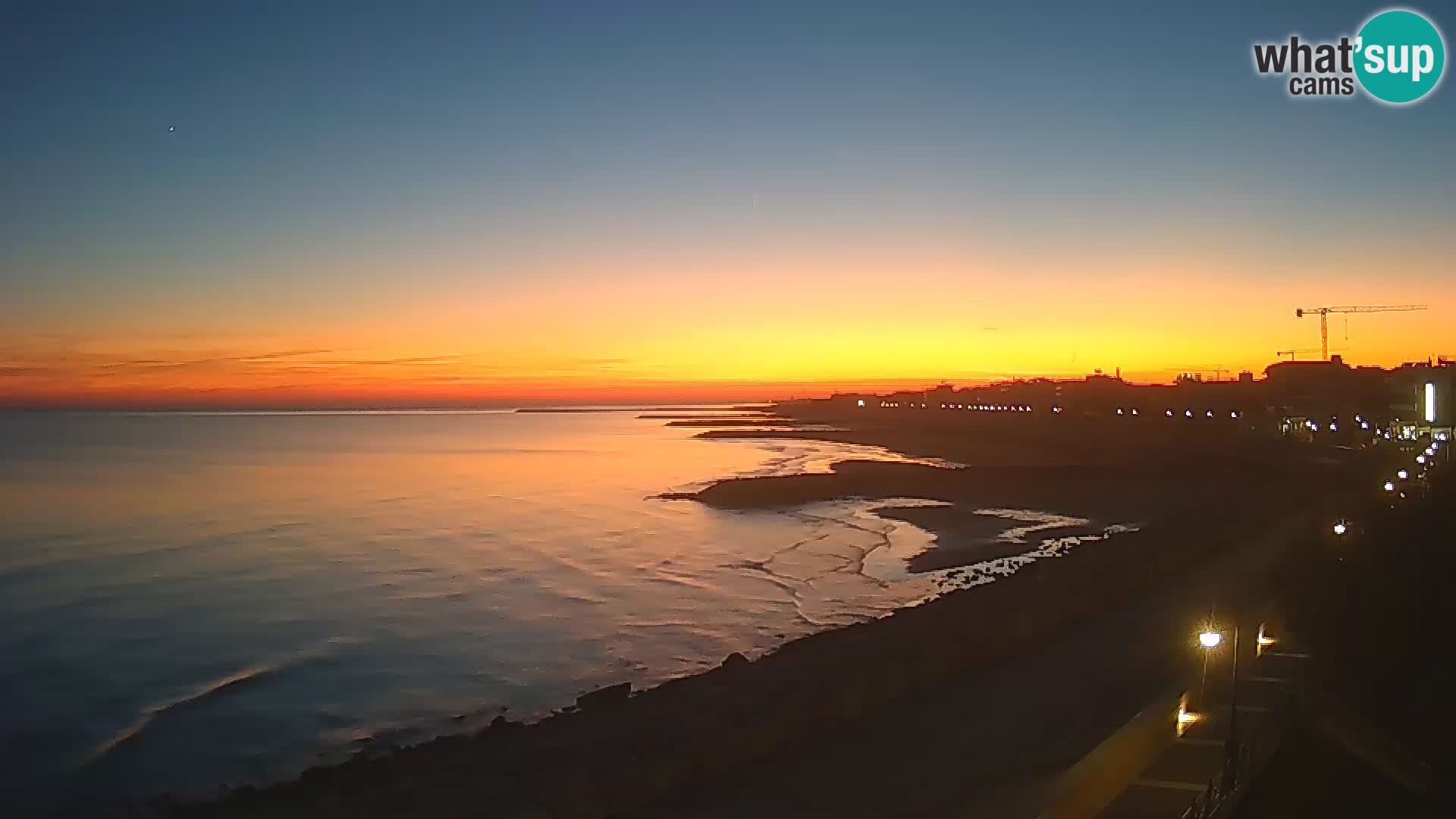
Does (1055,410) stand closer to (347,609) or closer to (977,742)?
(347,609)

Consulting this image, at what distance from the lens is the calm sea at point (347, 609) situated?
14.5 meters

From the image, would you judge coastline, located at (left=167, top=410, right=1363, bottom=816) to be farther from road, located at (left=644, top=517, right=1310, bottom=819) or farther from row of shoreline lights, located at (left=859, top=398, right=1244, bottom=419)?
row of shoreline lights, located at (left=859, top=398, right=1244, bottom=419)

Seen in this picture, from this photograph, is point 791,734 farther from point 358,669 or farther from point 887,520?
point 887,520

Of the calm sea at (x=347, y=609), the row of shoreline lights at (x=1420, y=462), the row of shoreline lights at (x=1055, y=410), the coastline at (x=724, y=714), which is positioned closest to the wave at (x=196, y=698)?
the calm sea at (x=347, y=609)

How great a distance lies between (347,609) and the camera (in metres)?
23.2

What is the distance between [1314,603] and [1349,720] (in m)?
4.78

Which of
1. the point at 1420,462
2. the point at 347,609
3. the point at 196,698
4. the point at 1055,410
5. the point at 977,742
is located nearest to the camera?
the point at 977,742

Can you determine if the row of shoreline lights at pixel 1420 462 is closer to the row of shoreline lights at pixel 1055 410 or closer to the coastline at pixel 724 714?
the coastline at pixel 724 714

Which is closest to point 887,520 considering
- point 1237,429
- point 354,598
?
point 354,598

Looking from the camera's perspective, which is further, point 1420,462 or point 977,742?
point 1420,462

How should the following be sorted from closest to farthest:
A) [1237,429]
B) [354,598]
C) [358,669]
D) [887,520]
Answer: [358,669] < [354,598] < [887,520] < [1237,429]

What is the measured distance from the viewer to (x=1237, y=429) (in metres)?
Answer: 85.8

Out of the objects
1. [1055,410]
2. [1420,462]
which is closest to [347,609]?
[1420,462]

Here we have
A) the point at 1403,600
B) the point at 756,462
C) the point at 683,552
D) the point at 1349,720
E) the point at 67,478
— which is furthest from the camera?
the point at 756,462
